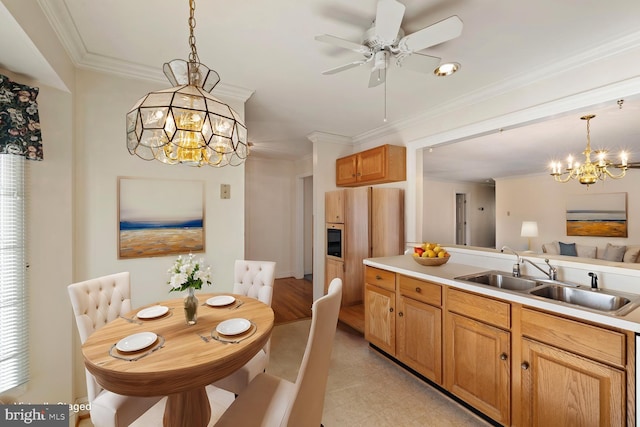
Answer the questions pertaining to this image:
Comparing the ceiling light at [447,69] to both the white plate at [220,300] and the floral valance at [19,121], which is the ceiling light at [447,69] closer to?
the white plate at [220,300]

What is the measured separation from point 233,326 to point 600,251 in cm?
720

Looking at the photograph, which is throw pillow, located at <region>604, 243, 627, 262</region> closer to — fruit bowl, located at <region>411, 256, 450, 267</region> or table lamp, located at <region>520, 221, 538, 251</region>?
table lamp, located at <region>520, 221, 538, 251</region>

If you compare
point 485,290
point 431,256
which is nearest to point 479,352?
point 485,290

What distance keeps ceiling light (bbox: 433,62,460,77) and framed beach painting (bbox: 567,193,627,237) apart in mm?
5623

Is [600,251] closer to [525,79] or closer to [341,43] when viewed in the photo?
[525,79]

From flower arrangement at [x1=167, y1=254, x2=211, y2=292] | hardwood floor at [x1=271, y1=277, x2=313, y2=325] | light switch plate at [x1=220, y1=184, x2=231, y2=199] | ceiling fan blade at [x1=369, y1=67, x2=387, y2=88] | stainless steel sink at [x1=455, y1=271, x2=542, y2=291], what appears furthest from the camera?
hardwood floor at [x1=271, y1=277, x2=313, y2=325]

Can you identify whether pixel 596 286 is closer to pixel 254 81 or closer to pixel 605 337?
pixel 605 337

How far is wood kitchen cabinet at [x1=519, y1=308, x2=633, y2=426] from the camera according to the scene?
1.22 metres

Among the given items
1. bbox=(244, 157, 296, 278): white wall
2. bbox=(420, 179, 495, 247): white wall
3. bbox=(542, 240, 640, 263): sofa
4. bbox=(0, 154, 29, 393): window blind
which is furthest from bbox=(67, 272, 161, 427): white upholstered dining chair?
bbox=(542, 240, 640, 263): sofa

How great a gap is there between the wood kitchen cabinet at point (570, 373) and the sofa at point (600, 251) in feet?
17.1

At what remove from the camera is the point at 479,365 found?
174 cm

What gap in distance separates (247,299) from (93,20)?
6.50 feet

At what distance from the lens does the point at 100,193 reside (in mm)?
1988

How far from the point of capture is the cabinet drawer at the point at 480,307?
1.63 m
